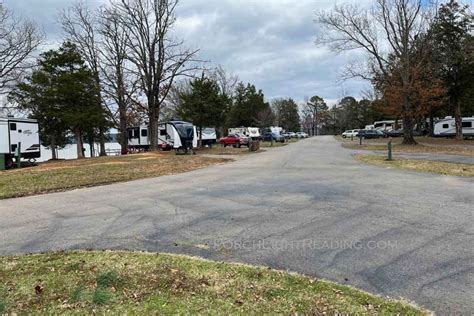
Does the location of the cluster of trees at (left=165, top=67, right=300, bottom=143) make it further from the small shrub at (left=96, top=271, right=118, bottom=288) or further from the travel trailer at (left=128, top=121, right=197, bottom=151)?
the small shrub at (left=96, top=271, right=118, bottom=288)

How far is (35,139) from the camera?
27062mm

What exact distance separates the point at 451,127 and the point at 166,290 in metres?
56.9

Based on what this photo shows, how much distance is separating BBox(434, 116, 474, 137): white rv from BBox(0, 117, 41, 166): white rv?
158ft

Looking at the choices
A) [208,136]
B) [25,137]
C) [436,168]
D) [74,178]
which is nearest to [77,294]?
[74,178]

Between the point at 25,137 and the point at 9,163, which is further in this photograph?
the point at 25,137

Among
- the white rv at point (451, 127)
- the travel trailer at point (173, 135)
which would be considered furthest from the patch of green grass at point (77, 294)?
the white rv at point (451, 127)

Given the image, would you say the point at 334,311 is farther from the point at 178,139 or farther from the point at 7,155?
the point at 178,139

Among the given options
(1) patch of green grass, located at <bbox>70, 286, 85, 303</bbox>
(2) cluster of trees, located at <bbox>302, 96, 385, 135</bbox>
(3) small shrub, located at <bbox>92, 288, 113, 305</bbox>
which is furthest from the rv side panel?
(2) cluster of trees, located at <bbox>302, 96, 385, 135</bbox>

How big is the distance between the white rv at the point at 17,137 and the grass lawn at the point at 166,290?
72.7 ft

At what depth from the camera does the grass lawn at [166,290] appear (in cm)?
367

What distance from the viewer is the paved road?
4.79 meters

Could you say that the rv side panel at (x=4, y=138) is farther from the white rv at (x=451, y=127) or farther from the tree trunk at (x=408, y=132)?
the white rv at (x=451, y=127)

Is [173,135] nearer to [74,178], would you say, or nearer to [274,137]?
[74,178]

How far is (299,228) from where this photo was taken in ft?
22.3
